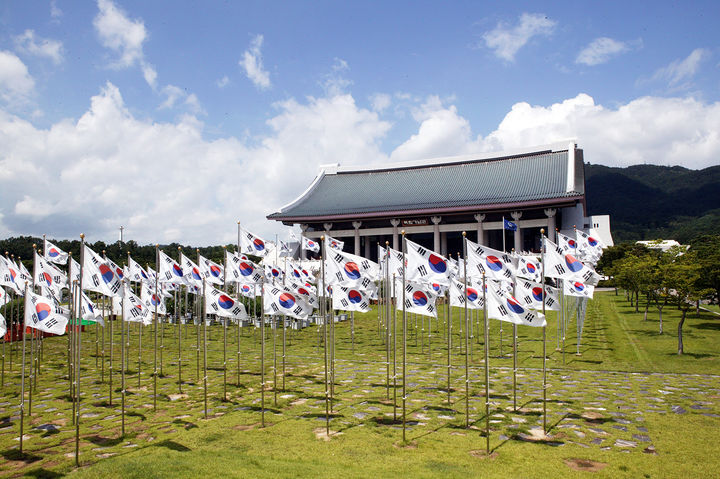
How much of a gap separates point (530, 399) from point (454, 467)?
5.32m

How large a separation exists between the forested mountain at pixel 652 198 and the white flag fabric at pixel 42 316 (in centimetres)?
10546

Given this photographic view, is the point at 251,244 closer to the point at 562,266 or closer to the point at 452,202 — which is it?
the point at 562,266

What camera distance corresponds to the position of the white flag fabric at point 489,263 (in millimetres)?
12805

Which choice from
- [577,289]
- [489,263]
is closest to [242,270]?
[489,263]

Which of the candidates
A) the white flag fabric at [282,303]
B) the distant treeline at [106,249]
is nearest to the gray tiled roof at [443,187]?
the distant treeline at [106,249]

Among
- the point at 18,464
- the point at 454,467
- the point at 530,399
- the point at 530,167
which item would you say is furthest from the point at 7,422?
the point at 530,167

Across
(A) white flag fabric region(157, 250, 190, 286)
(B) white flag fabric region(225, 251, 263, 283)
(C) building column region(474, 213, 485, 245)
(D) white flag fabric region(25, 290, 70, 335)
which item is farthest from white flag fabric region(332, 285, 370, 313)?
(C) building column region(474, 213, 485, 245)

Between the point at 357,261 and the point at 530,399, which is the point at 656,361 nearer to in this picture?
the point at 530,399

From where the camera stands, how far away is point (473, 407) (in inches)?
484

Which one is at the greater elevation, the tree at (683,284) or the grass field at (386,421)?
the tree at (683,284)

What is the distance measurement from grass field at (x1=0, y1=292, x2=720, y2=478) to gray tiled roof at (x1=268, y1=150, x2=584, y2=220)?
114ft

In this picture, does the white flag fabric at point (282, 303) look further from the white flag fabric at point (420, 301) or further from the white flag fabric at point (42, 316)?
the white flag fabric at point (42, 316)

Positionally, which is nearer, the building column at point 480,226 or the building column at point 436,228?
the building column at point 480,226

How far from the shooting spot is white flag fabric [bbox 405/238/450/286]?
11586 mm
